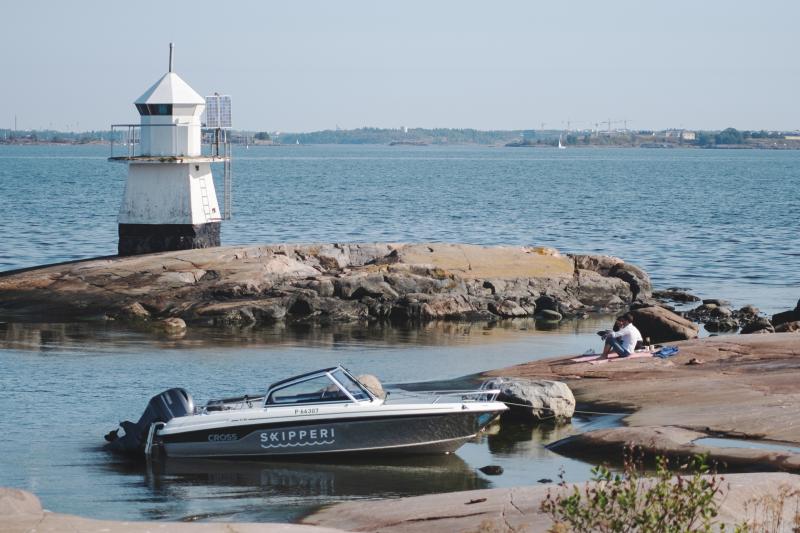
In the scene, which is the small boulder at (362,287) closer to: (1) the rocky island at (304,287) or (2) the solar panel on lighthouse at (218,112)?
(1) the rocky island at (304,287)

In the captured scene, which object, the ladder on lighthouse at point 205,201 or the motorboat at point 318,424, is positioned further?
the ladder on lighthouse at point 205,201

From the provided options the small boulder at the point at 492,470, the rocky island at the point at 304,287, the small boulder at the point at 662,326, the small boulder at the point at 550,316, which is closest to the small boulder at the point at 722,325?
the rocky island at the point at 304,287

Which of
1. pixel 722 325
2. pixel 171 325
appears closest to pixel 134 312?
pixel 171 325

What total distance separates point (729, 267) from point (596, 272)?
10.6m

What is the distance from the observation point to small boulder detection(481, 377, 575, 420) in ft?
66.2

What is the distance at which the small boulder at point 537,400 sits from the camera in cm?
2017

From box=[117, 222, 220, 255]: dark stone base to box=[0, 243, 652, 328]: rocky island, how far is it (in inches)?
38.7

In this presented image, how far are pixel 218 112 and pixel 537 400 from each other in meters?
18.4

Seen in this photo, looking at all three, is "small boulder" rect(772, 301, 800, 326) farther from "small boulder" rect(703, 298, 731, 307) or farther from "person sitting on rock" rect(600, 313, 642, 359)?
"person sitting on rock" rect(600, 313, 642, 359)

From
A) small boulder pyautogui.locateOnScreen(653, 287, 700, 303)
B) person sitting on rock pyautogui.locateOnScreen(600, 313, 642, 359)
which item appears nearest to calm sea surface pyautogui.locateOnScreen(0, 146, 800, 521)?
small boulder pyautogui.locateOnScreen(653, 287, 700, 303)

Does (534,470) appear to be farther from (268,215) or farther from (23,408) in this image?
(268,215)

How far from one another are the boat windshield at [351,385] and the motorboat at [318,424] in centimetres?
1

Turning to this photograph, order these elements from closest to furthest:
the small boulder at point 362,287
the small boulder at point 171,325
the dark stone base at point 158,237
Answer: the small boulder at point 171,325
the small boulder at point 362,287
the dark stone base at point 158,237

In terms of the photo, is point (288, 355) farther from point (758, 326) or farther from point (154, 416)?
point (758, 326)
